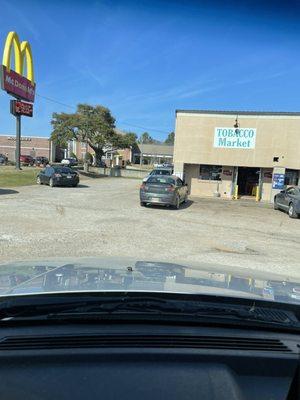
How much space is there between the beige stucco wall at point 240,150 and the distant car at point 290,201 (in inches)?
258

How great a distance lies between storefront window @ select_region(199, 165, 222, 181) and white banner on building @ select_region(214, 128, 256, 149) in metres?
1.69

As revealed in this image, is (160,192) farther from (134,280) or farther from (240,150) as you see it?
(134,280)

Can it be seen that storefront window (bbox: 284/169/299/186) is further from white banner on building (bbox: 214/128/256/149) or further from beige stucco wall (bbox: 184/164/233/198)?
beige stucco wall (bbox: 184/164/233/198)

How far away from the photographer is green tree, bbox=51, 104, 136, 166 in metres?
54.5

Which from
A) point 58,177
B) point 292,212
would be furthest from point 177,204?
point 58,177

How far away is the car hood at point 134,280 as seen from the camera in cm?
269

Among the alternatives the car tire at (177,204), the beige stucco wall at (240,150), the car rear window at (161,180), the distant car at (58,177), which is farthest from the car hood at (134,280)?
the distant car at (58,177)

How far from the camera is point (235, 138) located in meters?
31.2

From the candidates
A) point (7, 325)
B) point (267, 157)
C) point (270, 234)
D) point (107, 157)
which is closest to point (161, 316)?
point (7, 325)

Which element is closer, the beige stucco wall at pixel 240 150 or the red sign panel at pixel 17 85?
the beige stucco wall at pixel 240 150

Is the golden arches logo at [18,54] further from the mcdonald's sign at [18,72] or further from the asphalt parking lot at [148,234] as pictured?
the asphalt parking lot at [148,234]

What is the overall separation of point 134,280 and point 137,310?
0.47 metres

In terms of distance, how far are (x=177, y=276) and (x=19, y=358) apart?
4.54ft

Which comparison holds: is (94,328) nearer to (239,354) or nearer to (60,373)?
(60,373)
